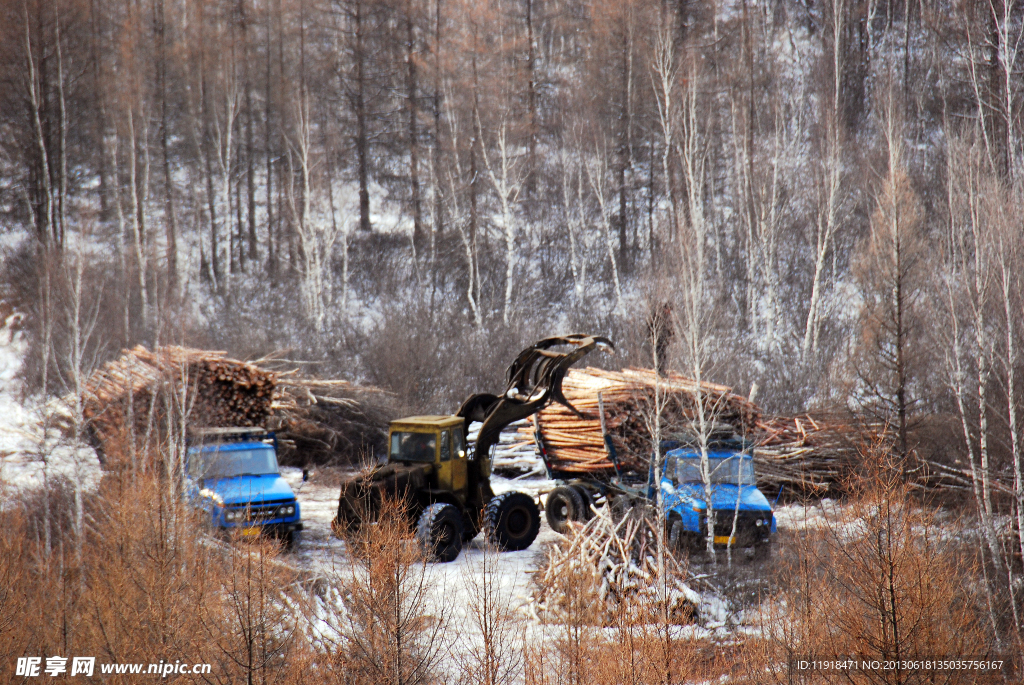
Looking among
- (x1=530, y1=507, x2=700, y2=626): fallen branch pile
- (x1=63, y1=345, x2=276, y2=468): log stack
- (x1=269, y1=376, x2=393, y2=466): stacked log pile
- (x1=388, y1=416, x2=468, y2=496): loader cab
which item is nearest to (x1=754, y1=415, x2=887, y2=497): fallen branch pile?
(x1=530, y1=507, x2=700, y2=626): fallen branch pile

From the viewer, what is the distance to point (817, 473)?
1577cm

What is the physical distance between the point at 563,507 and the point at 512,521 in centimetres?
181

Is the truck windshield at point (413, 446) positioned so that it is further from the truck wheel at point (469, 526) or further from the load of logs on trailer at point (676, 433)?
the load of logs on trailer at point (676, 433)

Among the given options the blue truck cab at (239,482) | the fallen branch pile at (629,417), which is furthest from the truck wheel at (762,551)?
the blue truck cab at (239,482)

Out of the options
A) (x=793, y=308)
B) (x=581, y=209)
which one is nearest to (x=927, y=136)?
(x=793, y=308)

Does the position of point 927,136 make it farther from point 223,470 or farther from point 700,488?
point 223,470

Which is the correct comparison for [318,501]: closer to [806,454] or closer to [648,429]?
[648,429]

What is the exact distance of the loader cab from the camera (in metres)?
12.7

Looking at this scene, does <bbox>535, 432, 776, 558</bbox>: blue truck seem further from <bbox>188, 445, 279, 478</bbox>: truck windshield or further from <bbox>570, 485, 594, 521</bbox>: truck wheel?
<bbox>188, 445, 279, 478</bbox>: truck windshield

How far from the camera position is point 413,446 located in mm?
12992

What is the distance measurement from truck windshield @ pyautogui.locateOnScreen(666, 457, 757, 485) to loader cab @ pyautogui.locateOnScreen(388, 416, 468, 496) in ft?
11.9

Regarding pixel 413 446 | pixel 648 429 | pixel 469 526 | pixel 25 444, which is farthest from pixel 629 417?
pixel 25 444

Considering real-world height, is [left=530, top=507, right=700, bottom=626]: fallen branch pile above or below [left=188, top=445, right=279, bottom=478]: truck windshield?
below

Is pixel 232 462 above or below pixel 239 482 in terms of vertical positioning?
above
